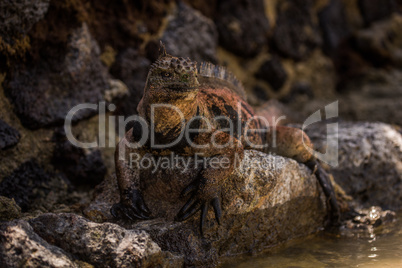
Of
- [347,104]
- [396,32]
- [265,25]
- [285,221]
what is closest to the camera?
[285,221]

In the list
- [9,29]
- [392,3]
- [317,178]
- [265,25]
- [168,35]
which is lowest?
[317,178]


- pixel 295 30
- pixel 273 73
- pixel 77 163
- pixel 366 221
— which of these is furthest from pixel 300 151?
pixel 295 30

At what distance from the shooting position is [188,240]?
8.98ft

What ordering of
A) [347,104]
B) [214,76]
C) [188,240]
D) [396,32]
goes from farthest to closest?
[396,32] → [347,104] → [214,76] → [188,240]

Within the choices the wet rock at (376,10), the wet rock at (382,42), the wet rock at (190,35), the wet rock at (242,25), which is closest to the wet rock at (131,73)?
the wet rock at (190,35)

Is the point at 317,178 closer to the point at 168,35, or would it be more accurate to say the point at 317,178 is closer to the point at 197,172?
the point at 197,172

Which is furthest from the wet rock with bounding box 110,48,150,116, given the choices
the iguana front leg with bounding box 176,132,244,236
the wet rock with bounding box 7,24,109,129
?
the iguana front leg with bounding box 176,132,244,236

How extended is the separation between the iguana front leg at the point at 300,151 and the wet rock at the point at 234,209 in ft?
0.67

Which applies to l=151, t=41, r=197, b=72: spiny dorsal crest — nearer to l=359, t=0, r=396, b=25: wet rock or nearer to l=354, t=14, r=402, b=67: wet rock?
l=354, t=14, r=402, b=67: wet rock

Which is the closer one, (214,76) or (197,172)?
(197,172)

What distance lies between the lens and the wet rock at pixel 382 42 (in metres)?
6.96

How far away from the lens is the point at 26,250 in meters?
2.09

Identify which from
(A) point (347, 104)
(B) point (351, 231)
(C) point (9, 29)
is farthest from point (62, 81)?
(A) point (347, 104)

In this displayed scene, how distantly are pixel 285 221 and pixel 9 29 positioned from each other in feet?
8.73
